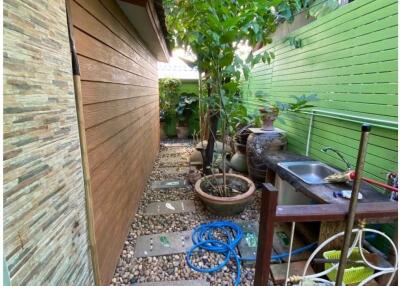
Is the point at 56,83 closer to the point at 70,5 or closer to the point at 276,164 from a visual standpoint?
the point at 70,5

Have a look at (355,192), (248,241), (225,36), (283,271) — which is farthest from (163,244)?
(225,36)

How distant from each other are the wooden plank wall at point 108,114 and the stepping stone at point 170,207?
244 mm

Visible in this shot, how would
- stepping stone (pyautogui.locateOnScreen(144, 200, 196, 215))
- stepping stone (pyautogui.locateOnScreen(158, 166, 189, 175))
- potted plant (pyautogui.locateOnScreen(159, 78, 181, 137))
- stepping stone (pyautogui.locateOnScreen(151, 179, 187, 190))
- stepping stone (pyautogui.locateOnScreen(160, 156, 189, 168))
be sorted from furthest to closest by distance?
potted plant (pyautogui.locateOnScreen(159, 78, 181, 137)) < stepping stone (pyautogui.locateOnScreen(160, 156, 189, 168)) < stepping stone (pyautogui.locateOnScreen(158, 166, 189, 175)) < stepping stone (pyautogui.locateOnScreen(151, 179, 187, 190)) < stepping stone (pyautogui.locateOnScreen(144, 200, 196, 215))

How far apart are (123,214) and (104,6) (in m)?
1.76

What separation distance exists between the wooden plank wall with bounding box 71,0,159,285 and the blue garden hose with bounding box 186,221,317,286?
0.69 metres

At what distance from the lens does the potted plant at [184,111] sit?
6418 millimetres

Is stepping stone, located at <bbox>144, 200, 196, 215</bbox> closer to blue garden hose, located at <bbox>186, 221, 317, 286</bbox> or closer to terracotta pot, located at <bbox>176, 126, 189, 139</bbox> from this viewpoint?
blue garden hose, located at <bbox>186, 221, 317, 286</bbox>

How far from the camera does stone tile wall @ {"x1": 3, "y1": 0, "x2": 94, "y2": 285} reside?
0.66 meters

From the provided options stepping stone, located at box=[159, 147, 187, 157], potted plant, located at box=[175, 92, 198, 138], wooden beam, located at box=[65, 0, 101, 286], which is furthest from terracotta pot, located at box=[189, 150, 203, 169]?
wooden beam, located at box=[65, 0, 101, 286]

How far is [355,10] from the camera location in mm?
1959

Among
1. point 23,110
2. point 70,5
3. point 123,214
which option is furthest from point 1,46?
point 123,214

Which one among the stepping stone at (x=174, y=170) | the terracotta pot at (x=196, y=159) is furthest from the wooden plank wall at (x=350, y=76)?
the stepping stone at (x=174, y=170)

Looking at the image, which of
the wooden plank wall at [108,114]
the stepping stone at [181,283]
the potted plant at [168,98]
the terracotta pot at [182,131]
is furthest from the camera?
the terracotta pot at [182,131]

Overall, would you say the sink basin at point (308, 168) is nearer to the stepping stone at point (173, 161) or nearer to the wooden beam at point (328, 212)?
the wooden beam at point (328, 212)
